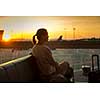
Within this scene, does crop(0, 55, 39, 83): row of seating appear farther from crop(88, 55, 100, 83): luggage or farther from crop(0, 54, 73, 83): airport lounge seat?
crop(88, 55, 100, 83): luggage

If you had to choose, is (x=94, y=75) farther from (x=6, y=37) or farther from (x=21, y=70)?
(x=6, y=37)

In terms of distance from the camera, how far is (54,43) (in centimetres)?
189

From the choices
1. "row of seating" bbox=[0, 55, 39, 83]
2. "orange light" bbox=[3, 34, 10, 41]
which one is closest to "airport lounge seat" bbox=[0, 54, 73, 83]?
"row of seating" bbox=[0, 55, 39, 83]

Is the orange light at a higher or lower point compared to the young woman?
higher

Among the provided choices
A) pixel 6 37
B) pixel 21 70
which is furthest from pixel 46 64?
pixel 6 37

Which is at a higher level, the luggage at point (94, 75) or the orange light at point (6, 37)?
the orange light at point (6, 37)

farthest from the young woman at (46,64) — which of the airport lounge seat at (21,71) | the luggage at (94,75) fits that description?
the luggage at (94,75)

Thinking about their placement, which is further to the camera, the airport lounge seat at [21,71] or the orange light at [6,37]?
the orange light at [6,37]

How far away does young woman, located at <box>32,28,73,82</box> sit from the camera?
1.89 metres

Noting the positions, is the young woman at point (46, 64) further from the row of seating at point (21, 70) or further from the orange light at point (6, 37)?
the orange light at point (6, 37)

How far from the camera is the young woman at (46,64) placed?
189 cm

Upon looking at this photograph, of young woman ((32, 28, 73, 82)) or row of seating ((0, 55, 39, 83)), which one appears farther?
young woman ((32, 28, 73, 82))

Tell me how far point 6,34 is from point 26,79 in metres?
0.37
